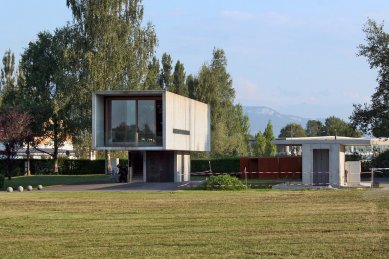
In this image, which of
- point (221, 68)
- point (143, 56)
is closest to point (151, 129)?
point (143, 56)

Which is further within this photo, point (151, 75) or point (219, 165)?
point (151, 75)

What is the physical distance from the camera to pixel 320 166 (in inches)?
1665

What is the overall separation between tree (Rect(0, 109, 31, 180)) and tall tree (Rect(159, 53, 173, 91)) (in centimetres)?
2467

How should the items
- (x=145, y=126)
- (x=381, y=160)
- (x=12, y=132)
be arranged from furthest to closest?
(x=381, y=160) < (x=12, y=132) < (x=145, y=126)

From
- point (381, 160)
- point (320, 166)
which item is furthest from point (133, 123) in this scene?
point (381, 160)

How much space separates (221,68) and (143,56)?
16879mm

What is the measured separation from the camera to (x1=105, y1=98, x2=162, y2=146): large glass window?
149ft

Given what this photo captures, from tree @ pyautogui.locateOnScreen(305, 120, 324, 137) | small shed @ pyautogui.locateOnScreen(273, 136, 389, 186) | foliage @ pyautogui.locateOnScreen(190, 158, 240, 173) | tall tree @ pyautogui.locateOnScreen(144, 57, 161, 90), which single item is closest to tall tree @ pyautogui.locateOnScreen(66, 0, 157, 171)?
tall tree @ pyautogui.locateOnScreen(144, 57, 161, 90)

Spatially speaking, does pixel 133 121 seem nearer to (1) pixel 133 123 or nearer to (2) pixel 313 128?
(1) pixel 133 123

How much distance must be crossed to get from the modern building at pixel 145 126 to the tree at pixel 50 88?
1783 centimetres

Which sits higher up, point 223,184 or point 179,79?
point 179,79

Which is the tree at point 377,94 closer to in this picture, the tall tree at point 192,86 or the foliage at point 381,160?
the foliage at point 381,160

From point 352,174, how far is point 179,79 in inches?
1674

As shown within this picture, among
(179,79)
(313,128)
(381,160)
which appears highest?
(179,79)
